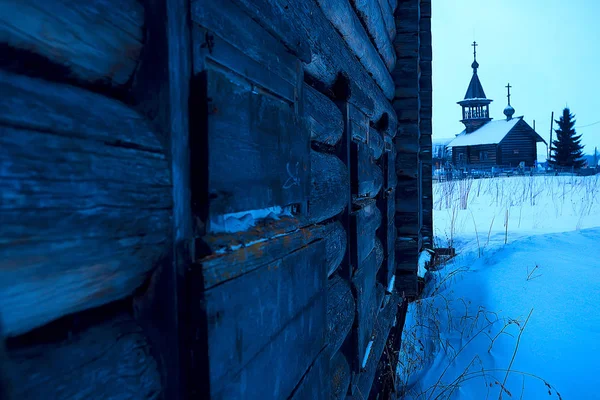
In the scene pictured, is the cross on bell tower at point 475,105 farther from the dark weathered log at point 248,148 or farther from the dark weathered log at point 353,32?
the dark weathered log at point 248,148

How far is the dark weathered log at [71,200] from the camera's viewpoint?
1.22 ft

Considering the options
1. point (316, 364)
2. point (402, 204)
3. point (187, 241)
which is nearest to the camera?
point (187, 241)

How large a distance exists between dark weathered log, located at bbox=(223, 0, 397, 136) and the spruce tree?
38.5 m

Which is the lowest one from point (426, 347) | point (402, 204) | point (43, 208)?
point (426, 347)

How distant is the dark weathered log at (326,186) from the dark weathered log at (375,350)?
977 millimetres

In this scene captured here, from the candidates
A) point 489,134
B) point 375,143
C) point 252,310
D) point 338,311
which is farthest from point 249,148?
point 489,134

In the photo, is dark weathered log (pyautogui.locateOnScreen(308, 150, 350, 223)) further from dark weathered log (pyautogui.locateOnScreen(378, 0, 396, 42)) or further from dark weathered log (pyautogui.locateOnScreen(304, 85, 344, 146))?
dark weathered log (pyautogui.locateOnScreen(378, 0, 396, 42))

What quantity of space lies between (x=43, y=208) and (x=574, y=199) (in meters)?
12.5

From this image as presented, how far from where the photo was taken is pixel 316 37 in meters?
1.35

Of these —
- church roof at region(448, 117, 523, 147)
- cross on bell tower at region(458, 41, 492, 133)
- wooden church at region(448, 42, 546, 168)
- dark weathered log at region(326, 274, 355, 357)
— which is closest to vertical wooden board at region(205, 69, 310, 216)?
dark weathered log at region(326, 274, 355, 357)

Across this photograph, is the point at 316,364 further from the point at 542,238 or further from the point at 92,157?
the point at 542,238

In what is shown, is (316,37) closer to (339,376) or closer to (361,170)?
(361,170)

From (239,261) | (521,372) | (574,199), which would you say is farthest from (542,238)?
(574,199)

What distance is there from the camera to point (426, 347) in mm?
3295
